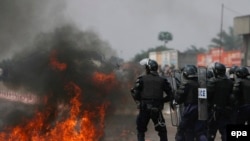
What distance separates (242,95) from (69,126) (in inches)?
133

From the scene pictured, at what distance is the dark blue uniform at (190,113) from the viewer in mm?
8828

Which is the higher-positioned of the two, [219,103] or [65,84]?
[65,84]

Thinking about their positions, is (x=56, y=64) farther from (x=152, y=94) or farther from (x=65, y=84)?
(x=152, y=94)

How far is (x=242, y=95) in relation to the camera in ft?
30.0

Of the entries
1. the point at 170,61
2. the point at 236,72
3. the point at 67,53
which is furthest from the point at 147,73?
the point at 170,61

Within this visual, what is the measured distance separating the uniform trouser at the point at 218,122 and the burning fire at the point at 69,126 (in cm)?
218

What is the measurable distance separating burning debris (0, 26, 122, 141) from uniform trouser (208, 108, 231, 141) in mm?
2185

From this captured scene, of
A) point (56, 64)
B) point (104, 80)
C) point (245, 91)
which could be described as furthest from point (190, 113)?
point (56, 64)

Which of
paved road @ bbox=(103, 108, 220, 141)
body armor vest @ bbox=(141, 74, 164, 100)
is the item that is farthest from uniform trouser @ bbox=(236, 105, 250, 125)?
paved road @ bbox=(103, 108, 220, 141)

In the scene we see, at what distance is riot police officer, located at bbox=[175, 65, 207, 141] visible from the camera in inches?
348

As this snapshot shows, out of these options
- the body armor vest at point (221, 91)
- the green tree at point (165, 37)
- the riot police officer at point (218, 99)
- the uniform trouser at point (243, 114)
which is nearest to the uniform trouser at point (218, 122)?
the riot police officer at point (218, 99)

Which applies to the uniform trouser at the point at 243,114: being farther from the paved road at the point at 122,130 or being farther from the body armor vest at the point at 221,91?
the paved road at the point at 122,130

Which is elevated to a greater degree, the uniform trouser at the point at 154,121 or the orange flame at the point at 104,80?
the orange flame at the point at 104,80

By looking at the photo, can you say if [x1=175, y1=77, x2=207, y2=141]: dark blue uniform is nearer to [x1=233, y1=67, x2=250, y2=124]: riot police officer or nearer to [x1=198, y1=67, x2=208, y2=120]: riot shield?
[x1=198, y1=67, x2=208, y2=120]: riot shield
